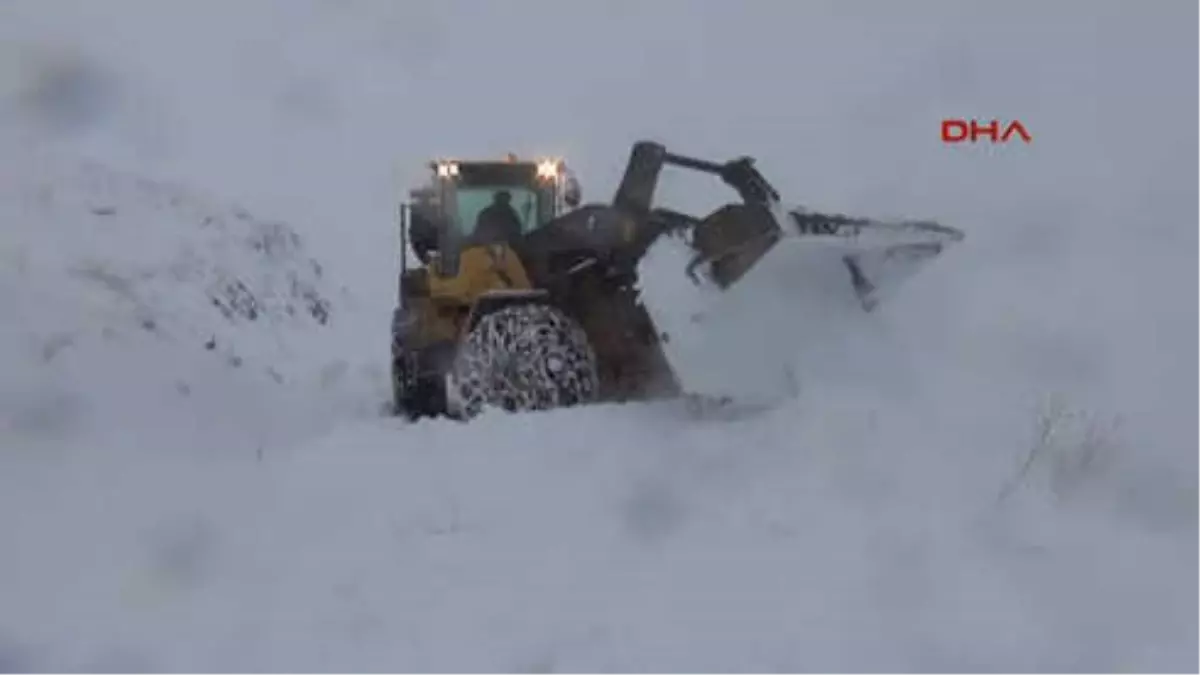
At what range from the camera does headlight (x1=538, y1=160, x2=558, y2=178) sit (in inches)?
391

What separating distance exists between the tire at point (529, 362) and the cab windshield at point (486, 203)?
5.65 ft

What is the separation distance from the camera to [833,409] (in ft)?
21.7

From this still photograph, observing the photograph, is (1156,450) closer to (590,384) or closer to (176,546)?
(590,384)

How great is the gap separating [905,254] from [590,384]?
1.79 metres

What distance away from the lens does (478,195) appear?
9.85 meters

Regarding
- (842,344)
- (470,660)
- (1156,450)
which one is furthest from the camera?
(842,344)

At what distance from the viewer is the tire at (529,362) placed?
786 cm

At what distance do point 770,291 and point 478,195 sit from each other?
324 centimetres

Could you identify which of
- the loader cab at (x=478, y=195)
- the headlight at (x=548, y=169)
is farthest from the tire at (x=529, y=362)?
the headlight at (x=548, y=169)

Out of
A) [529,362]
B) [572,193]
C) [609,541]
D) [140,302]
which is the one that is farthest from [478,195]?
[609,541]

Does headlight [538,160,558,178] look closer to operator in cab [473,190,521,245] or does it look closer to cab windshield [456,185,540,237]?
cab windshield [456,185,540,237]

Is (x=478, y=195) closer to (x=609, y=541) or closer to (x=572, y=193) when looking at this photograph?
(x=572, y=193)

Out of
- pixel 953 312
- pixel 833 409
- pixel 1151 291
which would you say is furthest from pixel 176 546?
pixel 1151 291

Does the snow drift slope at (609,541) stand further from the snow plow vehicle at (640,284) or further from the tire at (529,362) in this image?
the tire at (529,362)
